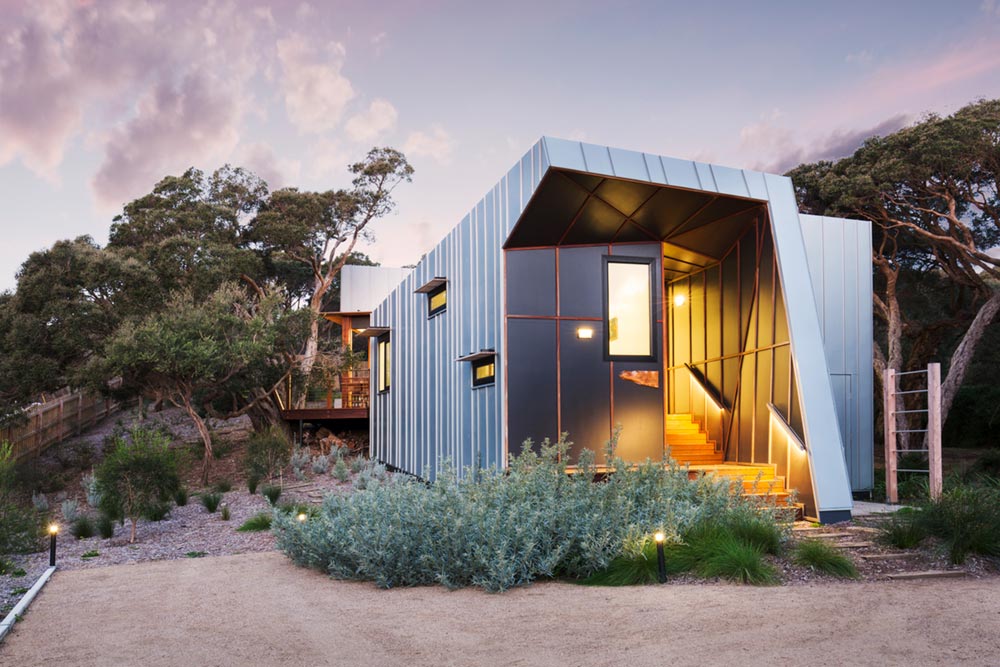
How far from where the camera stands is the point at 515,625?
4793mm


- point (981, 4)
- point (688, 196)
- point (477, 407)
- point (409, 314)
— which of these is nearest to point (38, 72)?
point (409, 314)

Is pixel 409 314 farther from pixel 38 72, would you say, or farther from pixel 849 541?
pixel 849 541

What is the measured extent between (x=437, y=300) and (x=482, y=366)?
2722mm

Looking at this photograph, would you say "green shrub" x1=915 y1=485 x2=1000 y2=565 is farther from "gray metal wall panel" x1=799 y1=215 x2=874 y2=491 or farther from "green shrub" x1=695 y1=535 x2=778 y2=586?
"gray metal wall panel" x1=799 y1=215 x2=874 y2=491

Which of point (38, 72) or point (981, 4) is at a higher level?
point (981, 4)

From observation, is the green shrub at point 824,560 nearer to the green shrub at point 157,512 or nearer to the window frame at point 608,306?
the window frame at point 608,306

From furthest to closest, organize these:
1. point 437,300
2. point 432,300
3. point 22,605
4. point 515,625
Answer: point 432,300
point 437,300
point 22,605
point 515,625

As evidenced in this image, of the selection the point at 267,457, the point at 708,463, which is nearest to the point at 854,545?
the point at 708,463

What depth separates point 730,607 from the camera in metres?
5.07

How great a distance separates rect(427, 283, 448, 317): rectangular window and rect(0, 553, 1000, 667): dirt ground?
6948 millimetres

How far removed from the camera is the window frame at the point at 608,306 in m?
10.6

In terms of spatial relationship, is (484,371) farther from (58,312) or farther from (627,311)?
(58,312)

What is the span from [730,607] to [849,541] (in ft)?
9.40

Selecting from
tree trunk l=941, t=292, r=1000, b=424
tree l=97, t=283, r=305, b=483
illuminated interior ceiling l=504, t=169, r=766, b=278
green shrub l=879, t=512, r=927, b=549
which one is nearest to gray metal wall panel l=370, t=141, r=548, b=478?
illuminated interior ceiling l=504, t=169, r=766, b=278
